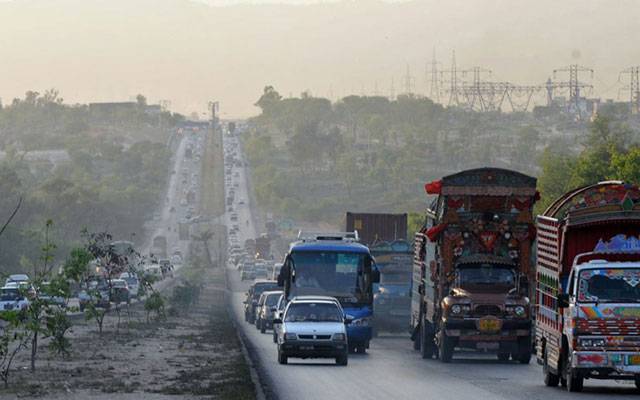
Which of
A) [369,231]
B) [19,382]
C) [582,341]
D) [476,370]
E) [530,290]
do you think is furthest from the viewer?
[369,231]

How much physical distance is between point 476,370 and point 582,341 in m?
9.62

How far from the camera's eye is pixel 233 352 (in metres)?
45.4

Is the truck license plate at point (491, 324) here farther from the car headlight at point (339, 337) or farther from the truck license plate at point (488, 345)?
the car headlight at point (339, 337)

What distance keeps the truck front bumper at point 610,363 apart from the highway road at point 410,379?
43cm

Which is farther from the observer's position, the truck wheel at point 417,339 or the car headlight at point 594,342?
the truck wheel at point 417,339

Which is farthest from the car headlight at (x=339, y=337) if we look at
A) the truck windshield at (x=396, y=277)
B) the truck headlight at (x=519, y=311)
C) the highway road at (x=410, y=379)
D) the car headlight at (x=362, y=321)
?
the truck windshield at (x=396, y=277)

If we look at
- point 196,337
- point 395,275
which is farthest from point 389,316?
point 196,337

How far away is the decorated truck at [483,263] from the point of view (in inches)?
1572

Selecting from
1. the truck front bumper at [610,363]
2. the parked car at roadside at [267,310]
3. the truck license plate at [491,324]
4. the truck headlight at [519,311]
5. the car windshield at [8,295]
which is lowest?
the parked car at roadside at [267,310]

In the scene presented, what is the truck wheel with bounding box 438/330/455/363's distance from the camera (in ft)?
133

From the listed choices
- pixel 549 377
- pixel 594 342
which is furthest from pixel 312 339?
pixel 594 342

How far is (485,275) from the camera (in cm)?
4066

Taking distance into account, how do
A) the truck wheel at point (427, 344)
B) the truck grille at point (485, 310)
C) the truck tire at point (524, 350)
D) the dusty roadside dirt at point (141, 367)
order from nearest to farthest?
1. the dusty roadside dirt at point (141, 367)
2. the truck grille at point (485, 310)
3. the truck tire at point (524, 350)
4. the truck wheel at point (427, 344)

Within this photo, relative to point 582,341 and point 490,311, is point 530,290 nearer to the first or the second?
point 490,311
